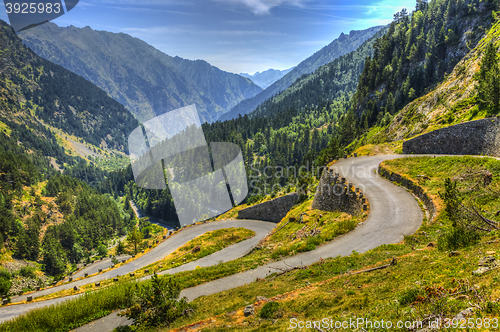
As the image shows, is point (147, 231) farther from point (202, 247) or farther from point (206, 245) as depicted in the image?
point (202, 247)

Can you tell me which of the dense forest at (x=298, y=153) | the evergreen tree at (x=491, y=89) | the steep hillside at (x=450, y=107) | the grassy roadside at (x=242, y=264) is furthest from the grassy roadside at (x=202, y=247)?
the steep hillside at (x=450, y=107)

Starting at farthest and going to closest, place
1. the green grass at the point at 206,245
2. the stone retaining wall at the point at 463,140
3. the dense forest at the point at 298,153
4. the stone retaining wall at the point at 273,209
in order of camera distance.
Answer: the dense forest at the point at 298,153
the stone retaining wall at the point at 273,209
the stone retaining wall at the point at 463,140
the green grass at the point at 206,245

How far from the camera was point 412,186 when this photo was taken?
23109mm

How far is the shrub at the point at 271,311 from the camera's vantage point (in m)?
8.82

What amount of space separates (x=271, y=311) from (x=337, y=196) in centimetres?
1864

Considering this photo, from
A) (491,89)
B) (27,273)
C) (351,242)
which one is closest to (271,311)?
(351,242)

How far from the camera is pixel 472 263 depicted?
763 cm

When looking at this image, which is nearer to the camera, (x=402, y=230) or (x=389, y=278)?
(x=389, y=278)

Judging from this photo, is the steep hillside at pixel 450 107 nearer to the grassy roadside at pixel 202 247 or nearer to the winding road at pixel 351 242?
the winding road at pixel 351 242

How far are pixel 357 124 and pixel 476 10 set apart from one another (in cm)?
4792

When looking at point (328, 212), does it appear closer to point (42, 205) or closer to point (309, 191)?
point (309, 191)

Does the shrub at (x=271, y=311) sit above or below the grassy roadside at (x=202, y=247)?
above

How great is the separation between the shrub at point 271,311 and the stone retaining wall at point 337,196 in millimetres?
15048

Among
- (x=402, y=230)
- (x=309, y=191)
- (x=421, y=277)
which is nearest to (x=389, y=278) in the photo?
(x=421, y=277)
